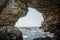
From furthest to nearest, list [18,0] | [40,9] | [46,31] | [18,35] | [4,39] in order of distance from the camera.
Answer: [46,31], [40,9], [18,0], [18,35], [4,39]

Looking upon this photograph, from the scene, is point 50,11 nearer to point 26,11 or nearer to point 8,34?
point 26,11

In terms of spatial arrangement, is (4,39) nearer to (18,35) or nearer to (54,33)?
(18,35)

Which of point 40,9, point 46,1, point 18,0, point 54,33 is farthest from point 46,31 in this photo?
point 18,0

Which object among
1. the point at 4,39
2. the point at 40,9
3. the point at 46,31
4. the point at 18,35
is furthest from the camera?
the point at 46,31

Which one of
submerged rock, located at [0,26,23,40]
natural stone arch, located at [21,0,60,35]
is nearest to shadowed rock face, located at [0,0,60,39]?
natural stone arch, located at [21,0,60,35]

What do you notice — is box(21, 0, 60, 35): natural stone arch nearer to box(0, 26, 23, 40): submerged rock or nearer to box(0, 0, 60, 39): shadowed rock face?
box(0, 0, 60, 39): shadowed rock face

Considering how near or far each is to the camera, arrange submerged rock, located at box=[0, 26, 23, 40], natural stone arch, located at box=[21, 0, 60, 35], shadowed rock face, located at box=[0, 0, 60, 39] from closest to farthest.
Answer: submerged rock, located at box=[0, 26, 23, 40] < shadowed rock face, located at box=[0, 0, 60, 39] < natural stone arch, located at box=[21, 0, 60, 35]

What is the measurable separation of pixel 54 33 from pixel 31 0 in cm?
291

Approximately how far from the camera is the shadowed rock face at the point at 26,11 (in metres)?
9.12

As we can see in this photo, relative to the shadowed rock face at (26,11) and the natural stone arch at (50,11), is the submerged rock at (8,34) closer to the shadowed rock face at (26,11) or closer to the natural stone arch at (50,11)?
the shadowed rock face at (26,11)

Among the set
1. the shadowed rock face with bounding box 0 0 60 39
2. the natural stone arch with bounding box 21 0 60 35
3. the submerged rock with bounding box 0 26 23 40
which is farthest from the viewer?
the natural stone arch with bounding box 21 0 60 35

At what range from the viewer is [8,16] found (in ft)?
30.2

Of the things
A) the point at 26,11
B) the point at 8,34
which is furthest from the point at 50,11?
the point at 8,34

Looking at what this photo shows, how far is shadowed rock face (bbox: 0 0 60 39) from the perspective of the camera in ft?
29.9
